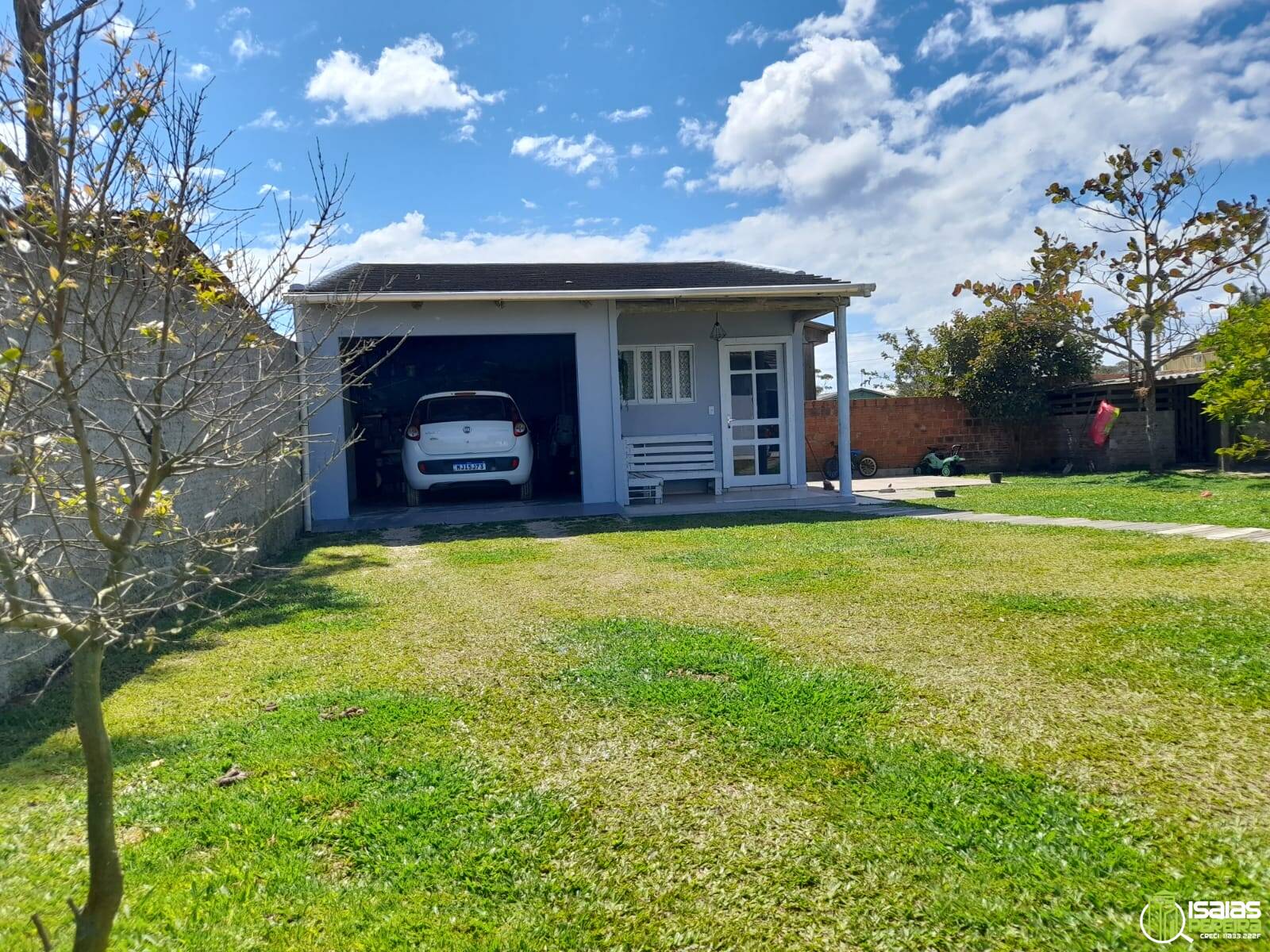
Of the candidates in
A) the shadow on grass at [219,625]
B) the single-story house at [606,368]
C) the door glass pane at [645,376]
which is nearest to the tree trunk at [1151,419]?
the single-story house at [606,368]

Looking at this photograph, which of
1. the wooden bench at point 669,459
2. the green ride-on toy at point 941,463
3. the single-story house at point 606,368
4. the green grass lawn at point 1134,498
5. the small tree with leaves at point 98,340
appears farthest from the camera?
the green ride-on toy at point 941,463

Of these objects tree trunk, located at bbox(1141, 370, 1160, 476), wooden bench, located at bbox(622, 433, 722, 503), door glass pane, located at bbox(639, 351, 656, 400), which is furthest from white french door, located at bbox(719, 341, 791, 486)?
tree trunk, located at bbox(1141, 370, 1160, 476)

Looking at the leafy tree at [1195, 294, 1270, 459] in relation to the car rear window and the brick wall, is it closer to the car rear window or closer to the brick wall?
the brick wall

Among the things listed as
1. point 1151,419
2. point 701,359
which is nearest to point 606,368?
point 701,359

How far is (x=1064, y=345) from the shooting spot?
20.4 meters

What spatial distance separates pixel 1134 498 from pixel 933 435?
847 centimetres

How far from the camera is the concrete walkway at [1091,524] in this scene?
8.59 metres

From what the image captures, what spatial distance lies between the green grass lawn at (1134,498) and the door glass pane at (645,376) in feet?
16.2

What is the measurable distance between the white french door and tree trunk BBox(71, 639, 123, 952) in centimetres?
1327

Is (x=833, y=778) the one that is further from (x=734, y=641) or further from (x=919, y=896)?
(x=734, y=641)

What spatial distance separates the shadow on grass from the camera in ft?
13.1

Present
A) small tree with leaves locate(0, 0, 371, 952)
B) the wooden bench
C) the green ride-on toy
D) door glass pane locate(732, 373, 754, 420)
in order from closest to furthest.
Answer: small tree with leaves locate(0, 0, 371, 952)
the wooden bench
door glass pane locate(732, 373, 754, 420)
the green ride-on toy

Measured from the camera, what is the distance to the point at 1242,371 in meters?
13.0

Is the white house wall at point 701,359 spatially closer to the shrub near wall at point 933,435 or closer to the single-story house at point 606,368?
the single-story house at point 606,368
